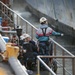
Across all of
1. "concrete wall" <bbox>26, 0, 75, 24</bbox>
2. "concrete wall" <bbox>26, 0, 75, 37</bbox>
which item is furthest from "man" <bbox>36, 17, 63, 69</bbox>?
"concrete wall" <bbox>26, 0, 75, 24</bbox>

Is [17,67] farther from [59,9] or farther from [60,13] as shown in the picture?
[59,9]

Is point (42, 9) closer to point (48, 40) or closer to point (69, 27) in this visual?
point (69, 27)

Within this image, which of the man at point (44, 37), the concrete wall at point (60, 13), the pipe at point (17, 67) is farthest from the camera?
the concrete wall at point (60, 13)

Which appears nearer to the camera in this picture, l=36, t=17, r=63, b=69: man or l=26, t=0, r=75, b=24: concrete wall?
l=36, t=17, r=63, b=69: man

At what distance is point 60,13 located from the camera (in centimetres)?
2544

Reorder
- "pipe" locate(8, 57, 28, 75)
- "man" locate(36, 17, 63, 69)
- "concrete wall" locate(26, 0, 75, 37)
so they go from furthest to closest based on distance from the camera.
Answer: "concrete wall" locate(26, 0, 75, 37)
"man" locate(36, 17, 63, 69)
"pipe" locate(8, 57, 28, 75)

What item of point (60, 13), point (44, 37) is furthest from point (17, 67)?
point (60, 13)

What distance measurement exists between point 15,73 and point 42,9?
22991 millimetres

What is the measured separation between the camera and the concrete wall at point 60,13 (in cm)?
2305

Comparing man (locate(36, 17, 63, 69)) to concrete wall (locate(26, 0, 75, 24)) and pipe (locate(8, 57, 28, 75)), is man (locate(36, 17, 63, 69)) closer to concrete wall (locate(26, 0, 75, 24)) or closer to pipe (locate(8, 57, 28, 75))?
pipe (locate(8, 57, 28, 75))

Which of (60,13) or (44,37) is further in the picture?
(60,13)

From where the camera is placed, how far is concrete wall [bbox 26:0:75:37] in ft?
75.6

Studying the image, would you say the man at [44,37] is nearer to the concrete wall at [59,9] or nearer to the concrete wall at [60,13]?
the concrete wall at [60,13]

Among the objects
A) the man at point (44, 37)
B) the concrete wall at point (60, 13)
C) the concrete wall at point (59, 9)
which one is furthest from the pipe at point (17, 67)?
the concrete wall at point (59, 9)
